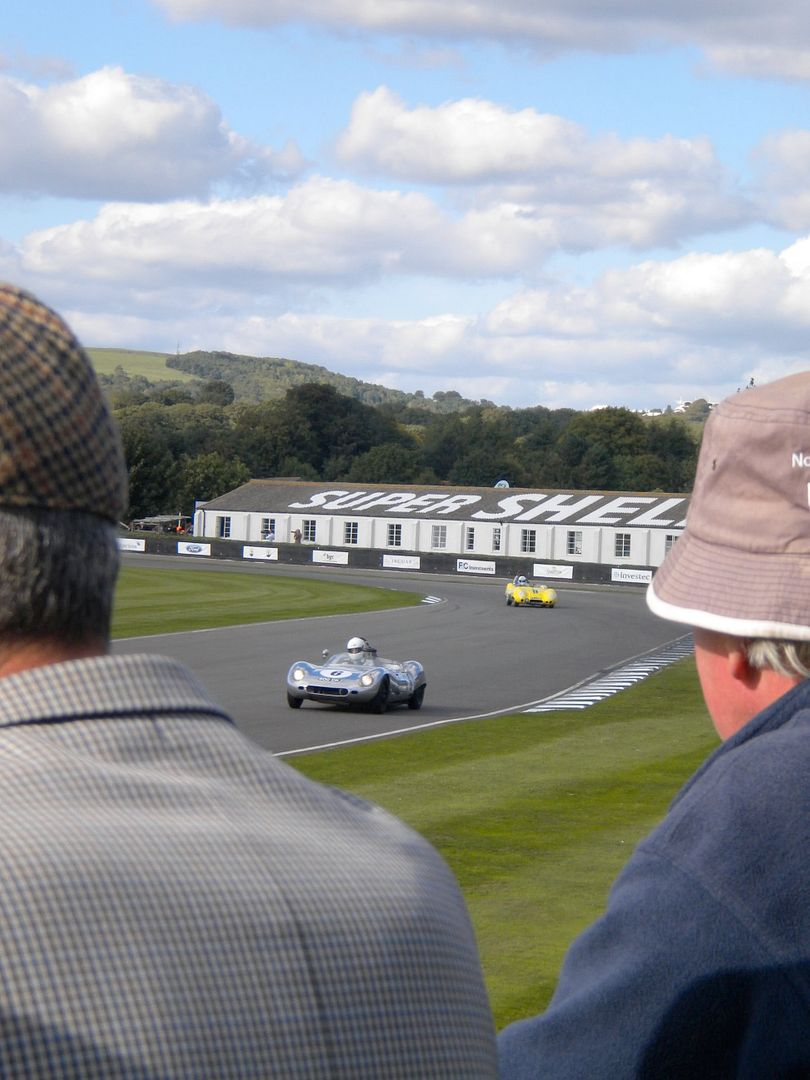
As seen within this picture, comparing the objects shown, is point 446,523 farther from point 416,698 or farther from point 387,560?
point 416,698

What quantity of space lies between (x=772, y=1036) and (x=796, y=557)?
2.67 feet

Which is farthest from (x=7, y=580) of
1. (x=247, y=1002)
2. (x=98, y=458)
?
(x=247, y=1002)

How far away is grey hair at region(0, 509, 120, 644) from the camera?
1743mm

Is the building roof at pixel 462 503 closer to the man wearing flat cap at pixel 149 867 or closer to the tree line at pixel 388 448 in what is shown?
the tree line at pixel 388 448

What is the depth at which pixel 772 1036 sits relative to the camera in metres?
2.01

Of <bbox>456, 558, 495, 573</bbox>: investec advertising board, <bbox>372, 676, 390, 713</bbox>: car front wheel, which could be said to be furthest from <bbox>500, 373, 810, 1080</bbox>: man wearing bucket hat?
<bbox>456, 558, 495, 573</bbox>: investec advertising board

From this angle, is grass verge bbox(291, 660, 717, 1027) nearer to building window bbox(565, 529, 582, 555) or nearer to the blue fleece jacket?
the blue fleece jacket

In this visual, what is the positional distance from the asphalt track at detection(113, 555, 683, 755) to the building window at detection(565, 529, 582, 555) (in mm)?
26862

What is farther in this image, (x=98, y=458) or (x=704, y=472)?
(x=704, y=472)

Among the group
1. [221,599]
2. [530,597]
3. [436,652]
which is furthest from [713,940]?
[530,597]

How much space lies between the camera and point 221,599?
174 ft

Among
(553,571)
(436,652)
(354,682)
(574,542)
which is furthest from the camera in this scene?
(574,542)

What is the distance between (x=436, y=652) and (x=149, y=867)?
115ft

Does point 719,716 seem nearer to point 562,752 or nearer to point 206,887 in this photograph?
point 206,887
